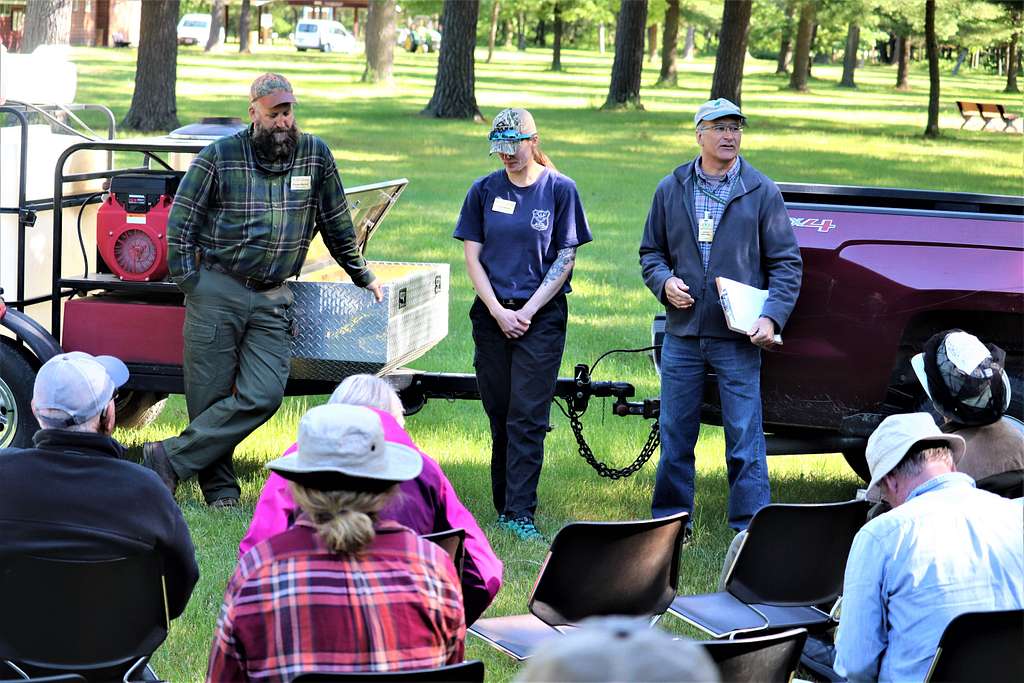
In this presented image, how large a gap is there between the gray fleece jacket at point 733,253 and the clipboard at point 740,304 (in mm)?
55

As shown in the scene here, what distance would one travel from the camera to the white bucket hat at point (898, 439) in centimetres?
377

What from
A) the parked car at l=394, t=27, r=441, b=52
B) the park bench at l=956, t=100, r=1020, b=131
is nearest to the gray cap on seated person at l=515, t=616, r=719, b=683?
the park bench at l=956, t=100, r=1020, b=131

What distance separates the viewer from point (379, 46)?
153 ft

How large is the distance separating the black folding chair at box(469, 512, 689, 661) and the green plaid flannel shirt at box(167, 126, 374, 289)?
9.28 ft

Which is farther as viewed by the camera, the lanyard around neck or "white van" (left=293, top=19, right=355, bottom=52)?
"white van" (left=293, top=19, right=355, bottom=52)

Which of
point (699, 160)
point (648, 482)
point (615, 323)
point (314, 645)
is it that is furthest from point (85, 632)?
point (615, 323)

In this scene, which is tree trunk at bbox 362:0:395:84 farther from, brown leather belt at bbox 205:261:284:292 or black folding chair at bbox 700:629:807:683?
black folding chair at bbox 700:629:807:683

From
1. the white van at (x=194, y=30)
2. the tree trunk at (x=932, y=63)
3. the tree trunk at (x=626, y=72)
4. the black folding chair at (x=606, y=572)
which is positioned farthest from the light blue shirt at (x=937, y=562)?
the white van at (x=194, y=30)

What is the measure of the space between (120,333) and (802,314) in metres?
3.74

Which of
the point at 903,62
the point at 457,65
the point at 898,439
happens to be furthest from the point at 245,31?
the point at 898,439

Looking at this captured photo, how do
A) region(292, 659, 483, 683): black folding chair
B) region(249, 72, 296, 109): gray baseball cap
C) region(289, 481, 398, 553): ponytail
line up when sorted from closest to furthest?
region(292, 659, 483, 683): black folding chair, region(289, 481, 398, 553): ponytail, region(249, 72, 296, 109): gray baseball cap

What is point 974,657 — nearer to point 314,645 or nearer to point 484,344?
point 314,645

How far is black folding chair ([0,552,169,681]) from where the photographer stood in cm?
387

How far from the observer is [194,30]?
77500 mm
